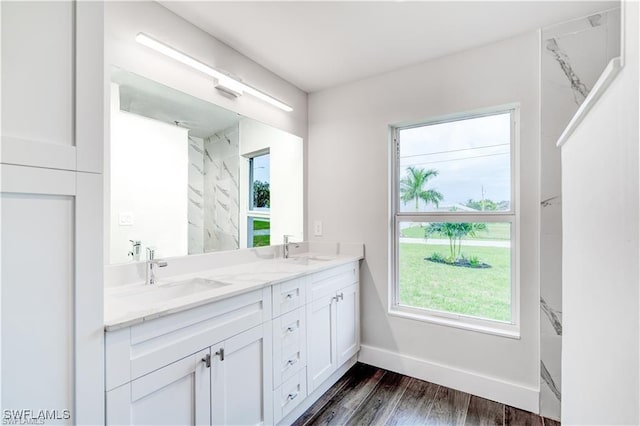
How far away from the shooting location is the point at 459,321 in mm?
2170

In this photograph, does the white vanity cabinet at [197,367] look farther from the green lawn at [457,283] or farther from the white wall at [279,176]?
the green lawn at [457,283]

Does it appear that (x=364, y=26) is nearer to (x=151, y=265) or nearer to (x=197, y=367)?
(x=151, y=265)

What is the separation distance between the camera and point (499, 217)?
6.73 feet

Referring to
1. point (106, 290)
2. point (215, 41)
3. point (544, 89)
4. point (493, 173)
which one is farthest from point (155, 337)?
point (544, 89)

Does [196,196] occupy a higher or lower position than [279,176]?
lower

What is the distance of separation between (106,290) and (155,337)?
523mm

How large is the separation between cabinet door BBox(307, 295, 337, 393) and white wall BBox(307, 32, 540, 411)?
19.6 inches

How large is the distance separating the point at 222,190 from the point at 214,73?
2.49 feet

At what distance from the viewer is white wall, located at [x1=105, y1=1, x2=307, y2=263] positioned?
1.47 meters

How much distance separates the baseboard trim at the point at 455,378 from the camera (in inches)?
74.2

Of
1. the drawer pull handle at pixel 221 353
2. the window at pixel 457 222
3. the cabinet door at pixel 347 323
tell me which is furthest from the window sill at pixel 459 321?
the drawer pull handle at pixel 221 353

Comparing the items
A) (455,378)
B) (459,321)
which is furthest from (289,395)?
(459,321)

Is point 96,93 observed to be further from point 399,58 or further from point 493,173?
point 493,173

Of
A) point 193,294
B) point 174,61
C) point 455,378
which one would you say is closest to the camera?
point 193,294
